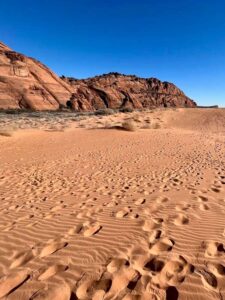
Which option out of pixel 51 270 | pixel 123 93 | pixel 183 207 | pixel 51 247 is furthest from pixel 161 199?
pixel 123 93

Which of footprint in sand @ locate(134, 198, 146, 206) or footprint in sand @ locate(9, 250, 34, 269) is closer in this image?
footprint in sand @ locate(9, 250, 34, 269)

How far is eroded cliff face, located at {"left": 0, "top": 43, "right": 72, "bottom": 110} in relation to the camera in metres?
54.6

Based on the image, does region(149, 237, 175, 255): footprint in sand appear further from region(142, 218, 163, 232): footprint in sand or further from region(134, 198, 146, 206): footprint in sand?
region(134, 198, 146, 206): footprint in sand

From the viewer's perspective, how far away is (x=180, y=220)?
4.96 metres

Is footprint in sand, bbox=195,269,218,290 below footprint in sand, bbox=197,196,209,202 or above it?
above

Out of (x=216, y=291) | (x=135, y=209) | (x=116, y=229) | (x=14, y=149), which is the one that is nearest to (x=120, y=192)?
(x=135, y=209)

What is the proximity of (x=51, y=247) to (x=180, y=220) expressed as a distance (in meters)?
2.52

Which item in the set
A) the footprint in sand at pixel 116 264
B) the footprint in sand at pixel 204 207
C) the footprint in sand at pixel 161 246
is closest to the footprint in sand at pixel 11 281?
the footprint in sand at pixel 116 264

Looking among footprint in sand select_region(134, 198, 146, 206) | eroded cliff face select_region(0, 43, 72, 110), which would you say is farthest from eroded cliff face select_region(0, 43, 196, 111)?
footprint in sand select_region(134, 198, 146, 206)

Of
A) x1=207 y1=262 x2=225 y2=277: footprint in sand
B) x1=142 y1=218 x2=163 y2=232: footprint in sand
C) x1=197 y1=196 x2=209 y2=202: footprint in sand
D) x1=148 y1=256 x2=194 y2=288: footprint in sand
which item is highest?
x1=207 y1=262 x2=225 y2=277: footprint in sand

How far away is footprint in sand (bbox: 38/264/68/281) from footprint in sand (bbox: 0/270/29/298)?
0.71 ft

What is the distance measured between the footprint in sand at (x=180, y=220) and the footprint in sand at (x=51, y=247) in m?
2.14

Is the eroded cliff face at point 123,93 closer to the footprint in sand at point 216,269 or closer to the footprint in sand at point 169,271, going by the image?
the footprint in sand at point 169,271

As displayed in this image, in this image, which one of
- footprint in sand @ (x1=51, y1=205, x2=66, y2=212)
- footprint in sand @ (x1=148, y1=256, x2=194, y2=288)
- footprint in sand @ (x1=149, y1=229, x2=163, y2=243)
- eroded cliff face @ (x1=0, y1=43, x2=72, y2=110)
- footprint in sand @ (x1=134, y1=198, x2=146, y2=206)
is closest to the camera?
footprint in sand @ (x1=148, y1=256, x2=194, y2=288)
